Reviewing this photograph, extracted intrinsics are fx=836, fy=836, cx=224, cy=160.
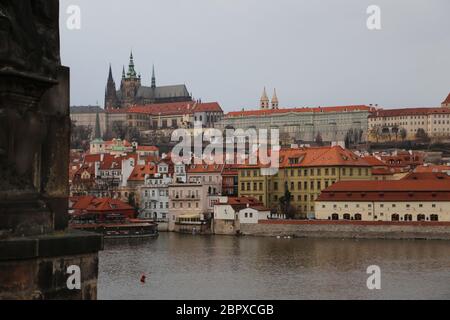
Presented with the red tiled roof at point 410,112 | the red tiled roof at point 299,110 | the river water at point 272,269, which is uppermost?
the red tiled roof at point 299,110

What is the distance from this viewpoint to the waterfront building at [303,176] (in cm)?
6769

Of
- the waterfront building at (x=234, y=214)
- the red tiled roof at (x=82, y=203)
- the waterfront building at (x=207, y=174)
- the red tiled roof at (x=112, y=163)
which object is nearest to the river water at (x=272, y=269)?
the waterfront building at (x=234, y=214)

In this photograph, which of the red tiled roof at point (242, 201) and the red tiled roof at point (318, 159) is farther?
the red tiled roof at point (318, 159)

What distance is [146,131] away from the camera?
185125mm

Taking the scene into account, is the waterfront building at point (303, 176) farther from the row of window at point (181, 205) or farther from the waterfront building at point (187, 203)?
the row of window at point (181, 205)

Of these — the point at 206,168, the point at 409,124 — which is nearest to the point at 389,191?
the point at 206,168

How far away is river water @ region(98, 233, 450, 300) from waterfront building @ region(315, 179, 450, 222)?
20.8ft

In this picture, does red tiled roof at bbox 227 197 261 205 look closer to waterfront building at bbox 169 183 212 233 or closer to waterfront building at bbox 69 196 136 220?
waterfront building at bbox 169 183 212 233

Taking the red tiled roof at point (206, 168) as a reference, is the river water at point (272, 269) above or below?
below

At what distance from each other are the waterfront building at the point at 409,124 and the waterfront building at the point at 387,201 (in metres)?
95.6

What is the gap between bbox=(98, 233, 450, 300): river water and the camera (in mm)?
28344

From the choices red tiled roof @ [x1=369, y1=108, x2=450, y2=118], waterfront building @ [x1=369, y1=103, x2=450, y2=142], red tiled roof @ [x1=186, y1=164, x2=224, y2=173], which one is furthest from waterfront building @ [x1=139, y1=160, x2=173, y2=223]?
red tiled roof @ [x1=369, y1=108, x2=450, y2=118]

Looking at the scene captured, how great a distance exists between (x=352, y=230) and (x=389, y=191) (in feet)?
15.6
